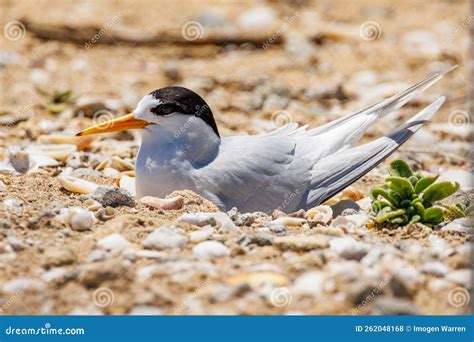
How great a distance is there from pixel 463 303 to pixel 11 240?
192 centimetres

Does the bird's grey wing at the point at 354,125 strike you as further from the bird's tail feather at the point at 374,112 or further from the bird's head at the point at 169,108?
the bird's head at the point at 169,108

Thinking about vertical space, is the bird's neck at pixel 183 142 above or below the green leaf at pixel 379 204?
above

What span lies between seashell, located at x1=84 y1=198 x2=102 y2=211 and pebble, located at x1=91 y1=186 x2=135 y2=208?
0.04m

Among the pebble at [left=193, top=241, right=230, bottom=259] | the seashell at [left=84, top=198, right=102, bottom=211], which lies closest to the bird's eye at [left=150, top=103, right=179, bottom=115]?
the seashell at [left=84, top=198, right=102, bottom=211]

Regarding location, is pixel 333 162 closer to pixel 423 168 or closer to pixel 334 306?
pixel 423 168

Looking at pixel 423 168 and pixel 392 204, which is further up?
pixel 392 204

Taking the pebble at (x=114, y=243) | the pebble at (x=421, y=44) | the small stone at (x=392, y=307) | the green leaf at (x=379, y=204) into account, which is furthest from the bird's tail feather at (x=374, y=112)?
the pebble at (x=421, y=44)

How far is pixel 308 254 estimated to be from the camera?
370 cm

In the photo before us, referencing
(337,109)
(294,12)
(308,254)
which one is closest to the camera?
(308,254)

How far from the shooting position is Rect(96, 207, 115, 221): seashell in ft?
14.0

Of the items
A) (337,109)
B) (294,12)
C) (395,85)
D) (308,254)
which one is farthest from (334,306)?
(294,12)

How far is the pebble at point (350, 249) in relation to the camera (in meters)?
3.69

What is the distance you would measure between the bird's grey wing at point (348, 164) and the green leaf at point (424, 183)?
570 mm

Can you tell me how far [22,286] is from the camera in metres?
3.46
